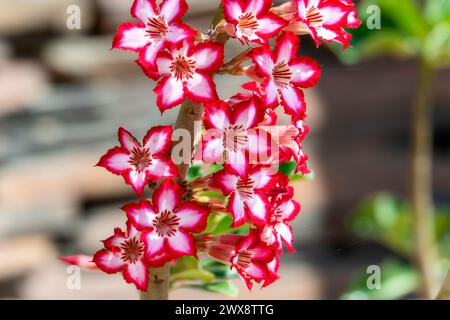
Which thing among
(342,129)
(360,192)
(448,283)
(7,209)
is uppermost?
(342,129)

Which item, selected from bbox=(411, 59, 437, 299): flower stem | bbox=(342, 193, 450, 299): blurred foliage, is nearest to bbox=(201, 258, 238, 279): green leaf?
bbox=(411, 59, 437, 299): flower stem

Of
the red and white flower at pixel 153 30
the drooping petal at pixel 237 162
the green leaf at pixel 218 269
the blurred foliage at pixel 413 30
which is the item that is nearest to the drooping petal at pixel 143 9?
the red and white flower at pixel 153 30

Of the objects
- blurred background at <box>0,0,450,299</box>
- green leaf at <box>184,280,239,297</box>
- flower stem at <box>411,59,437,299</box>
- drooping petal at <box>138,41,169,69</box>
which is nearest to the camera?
drooping petal at <box>138,41,169,69</box>

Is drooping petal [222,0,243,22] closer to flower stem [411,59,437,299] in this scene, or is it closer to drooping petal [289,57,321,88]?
drooping petal [289,57,321,88]

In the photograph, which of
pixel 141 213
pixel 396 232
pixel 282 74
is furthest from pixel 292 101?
pixel 396 232

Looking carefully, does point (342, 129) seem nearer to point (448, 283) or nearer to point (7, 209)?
point (7, 209)

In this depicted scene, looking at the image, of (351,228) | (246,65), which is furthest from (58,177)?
(246,65)

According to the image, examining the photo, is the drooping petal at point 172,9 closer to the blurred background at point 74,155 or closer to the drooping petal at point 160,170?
the drooping petal at point 160,170
